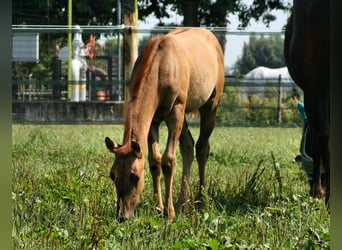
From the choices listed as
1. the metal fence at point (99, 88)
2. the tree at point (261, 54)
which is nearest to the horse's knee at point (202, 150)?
the metal fence at point (99, 88)

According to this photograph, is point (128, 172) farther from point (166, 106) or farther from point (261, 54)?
point (261, 54)

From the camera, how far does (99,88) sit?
802 inches

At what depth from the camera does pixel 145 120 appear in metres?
5.59

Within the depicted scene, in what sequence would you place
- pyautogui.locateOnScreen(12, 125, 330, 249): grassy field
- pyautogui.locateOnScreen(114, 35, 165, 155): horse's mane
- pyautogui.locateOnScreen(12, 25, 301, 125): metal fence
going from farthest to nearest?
pyautogui.locateOnScreen(12, 25, 301, 125): metal fence < pyautogui.locateOnScreen(114, 35, 165, 155): horse's mane < pyautogui.locateOnScreen(12, 125, 330, 249): grassy field

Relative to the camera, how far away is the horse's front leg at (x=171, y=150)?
19.6ft

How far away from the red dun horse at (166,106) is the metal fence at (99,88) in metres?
8.66

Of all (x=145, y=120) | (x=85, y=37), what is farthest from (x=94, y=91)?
(x=145, y=120)

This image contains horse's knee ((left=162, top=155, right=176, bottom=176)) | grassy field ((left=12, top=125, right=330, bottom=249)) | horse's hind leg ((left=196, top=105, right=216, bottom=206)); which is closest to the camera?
grassy field ((left=12, top=125, right=330, bottom=249))

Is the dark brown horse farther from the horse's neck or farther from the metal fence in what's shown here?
the metal fence

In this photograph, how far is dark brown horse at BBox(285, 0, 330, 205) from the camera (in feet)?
18.6

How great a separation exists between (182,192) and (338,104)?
546 centimetres

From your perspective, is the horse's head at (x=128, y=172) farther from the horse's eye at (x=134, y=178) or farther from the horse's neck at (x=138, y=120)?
the horse's neck at (x=138, y=120)

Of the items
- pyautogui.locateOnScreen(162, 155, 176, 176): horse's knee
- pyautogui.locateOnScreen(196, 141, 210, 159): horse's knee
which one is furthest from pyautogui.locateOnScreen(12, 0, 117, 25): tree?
pyautogui.locateOnScreen(162, 155, 176, 176): horse's knee

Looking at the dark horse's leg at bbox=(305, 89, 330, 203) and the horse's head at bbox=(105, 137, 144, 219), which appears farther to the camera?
the dark horse's leg at bbox=(305, 89, 330, 203)
